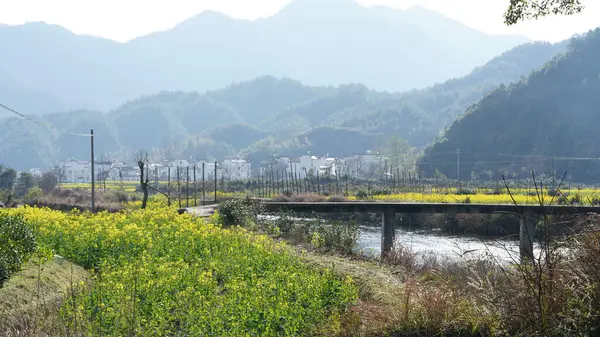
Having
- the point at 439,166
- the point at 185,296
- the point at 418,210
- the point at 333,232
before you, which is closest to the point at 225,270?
the point at 185,296

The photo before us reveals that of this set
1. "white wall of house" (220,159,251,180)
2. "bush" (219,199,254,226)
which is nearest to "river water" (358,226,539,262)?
"bush" (219,199,254,226)

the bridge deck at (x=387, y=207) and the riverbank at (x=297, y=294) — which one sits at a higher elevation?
the riverbank at (x=297, y=294)

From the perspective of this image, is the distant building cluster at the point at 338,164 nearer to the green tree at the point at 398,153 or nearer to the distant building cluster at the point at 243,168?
the distant building cluster at the point at 243,168

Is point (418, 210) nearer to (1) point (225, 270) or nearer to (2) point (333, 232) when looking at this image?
(2) point (333, 232)

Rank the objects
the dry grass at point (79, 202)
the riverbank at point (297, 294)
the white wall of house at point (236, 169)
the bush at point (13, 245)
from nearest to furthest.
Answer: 1. the riverbank at point (297, 294)
2. the bush at point (13, 245)
3. the dry grass at point (79, 202)
4. the white wall of house at point (236, 169)

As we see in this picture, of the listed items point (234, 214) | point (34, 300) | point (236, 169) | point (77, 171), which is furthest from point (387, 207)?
point (77, 171)

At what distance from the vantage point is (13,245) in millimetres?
11188

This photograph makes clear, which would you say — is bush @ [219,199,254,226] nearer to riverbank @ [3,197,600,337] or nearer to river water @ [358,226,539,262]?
riverbank @ [3,197,600,337]

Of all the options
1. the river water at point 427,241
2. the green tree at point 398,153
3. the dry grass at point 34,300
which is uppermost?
the green tree at point 398,153

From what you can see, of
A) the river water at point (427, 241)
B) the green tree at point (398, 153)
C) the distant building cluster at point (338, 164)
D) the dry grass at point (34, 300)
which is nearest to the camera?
the dry grass at point (34, 300)

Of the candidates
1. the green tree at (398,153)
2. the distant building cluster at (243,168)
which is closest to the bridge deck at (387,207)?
the green tree at (398,153)

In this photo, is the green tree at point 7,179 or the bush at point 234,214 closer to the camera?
the bush at point 234,214

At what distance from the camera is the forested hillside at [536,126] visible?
11294cm

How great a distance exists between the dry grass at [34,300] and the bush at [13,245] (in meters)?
0.16
